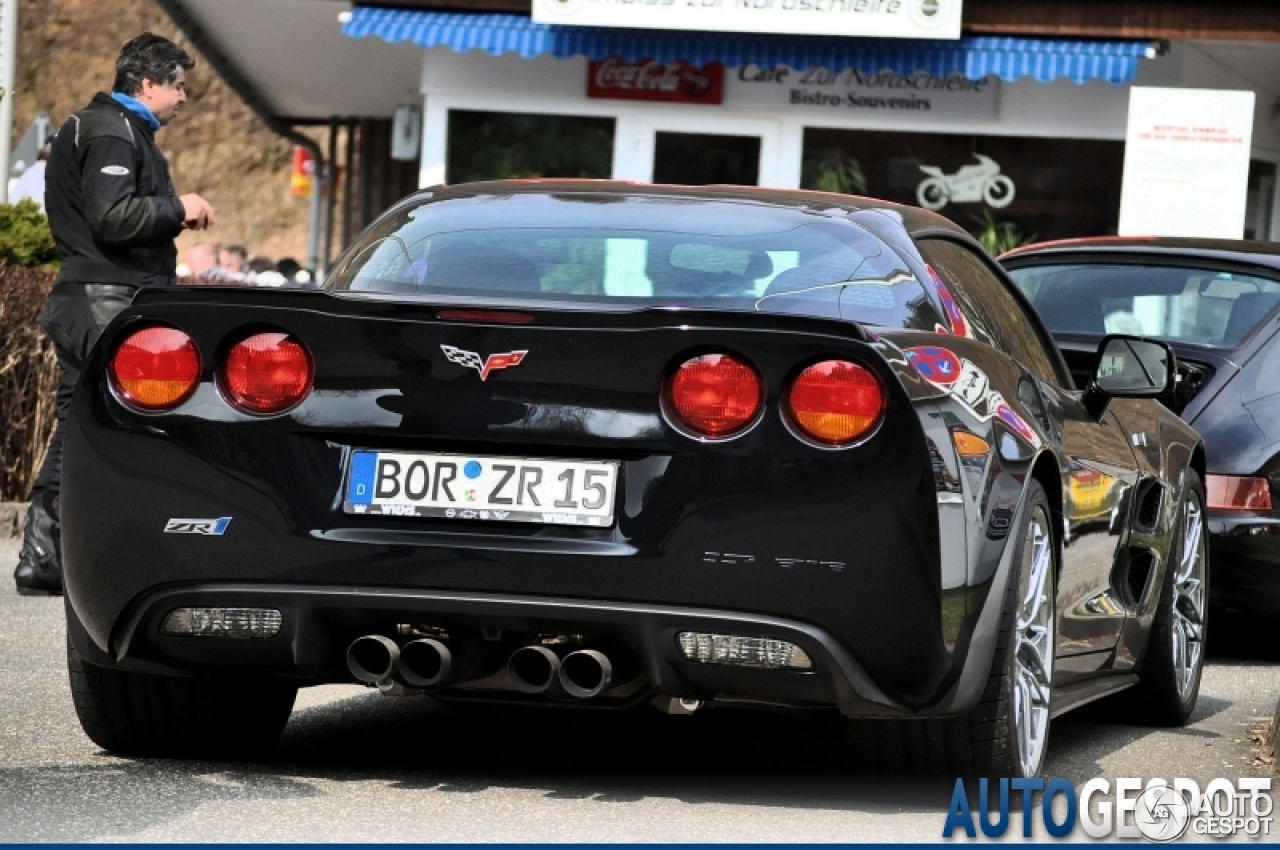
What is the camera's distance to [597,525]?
4465 mm

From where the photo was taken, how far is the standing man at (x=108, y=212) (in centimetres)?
807

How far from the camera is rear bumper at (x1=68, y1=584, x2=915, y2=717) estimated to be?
4.45 meters

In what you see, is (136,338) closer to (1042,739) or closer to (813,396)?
(813,396)

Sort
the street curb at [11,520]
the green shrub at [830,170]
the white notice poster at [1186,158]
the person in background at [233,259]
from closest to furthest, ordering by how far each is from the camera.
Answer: the street curb at [11,520] → the white notice poster at [1186,158] → the green shrub at [830,170] → the person in background at [233,259]

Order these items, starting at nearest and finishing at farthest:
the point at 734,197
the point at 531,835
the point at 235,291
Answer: the point at 531,835 → the point at 235,291 → the point at 734,197

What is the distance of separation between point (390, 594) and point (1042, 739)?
1553 millimetres

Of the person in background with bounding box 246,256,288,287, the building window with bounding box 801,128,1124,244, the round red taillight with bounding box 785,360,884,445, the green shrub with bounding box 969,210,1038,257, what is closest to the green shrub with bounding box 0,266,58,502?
the round red taillight with bounding box 785,360,884,445

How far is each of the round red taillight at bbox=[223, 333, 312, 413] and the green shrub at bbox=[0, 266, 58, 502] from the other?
20.6ft

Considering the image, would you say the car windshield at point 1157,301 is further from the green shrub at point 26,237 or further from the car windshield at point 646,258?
the green shrub at point 26,237

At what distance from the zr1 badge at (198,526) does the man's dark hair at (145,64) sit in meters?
3.93

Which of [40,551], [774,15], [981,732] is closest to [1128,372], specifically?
[981,732]

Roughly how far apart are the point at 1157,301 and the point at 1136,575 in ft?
8.50

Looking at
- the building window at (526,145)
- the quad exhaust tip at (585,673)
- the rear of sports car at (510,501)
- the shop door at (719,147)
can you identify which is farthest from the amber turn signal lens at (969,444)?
the building window at (526,145)

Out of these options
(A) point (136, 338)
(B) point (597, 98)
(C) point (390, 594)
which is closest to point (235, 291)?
(A) point (136, 338)
